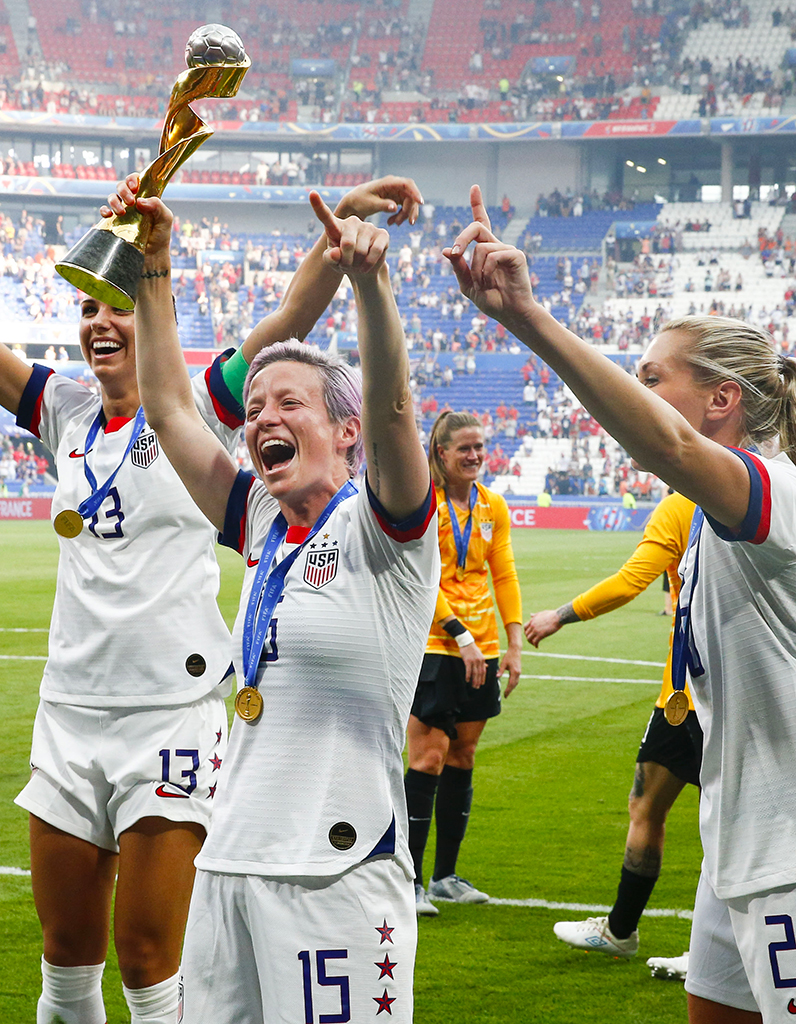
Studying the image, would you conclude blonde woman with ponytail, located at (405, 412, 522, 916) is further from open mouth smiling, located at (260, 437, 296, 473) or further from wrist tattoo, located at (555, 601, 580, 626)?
open mouth smiling, located at (260, 437, 296, 473)

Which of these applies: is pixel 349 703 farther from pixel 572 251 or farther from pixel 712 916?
pixel 572 251

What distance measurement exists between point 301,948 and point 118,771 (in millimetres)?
1162

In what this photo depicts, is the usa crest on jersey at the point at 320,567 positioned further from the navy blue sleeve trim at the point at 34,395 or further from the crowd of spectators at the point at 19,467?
the crowd of spectators at the point at 19,467

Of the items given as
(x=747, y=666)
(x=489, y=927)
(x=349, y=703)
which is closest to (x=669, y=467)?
(x=747, y=666)

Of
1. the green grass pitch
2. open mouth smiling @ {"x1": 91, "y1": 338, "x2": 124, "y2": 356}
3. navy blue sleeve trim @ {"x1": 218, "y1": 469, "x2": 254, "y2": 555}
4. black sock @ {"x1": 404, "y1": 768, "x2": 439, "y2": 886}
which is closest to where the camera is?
navy blue sleeve trim @ {"x1": 218, "y1": 469, "x2": 254, "y2": 555}

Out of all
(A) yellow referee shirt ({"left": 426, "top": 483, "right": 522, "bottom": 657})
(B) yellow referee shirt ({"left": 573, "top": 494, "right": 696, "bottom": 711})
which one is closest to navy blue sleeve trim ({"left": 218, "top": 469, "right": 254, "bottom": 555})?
(B) yellow referee shirt ({"left": 573, "top": 494, "right": 696, "bottom": 711})

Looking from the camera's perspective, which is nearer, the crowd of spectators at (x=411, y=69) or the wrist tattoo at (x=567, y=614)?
the wrist tattoo at (x=567, y=614)

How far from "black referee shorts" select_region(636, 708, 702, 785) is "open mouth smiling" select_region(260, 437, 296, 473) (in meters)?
2.43

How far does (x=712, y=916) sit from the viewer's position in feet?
8.68

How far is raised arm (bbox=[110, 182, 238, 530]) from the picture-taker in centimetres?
271

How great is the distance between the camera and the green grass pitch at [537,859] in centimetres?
459

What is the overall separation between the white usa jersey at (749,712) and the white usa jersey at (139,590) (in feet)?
4.81

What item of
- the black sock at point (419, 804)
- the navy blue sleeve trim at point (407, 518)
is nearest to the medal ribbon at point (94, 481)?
the navy blue sleeve trim at point (407, 518)

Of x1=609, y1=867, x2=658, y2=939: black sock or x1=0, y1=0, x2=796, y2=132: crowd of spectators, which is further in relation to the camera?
x1=0, y1=0, x2=796, y2=132: crowd of spectators
